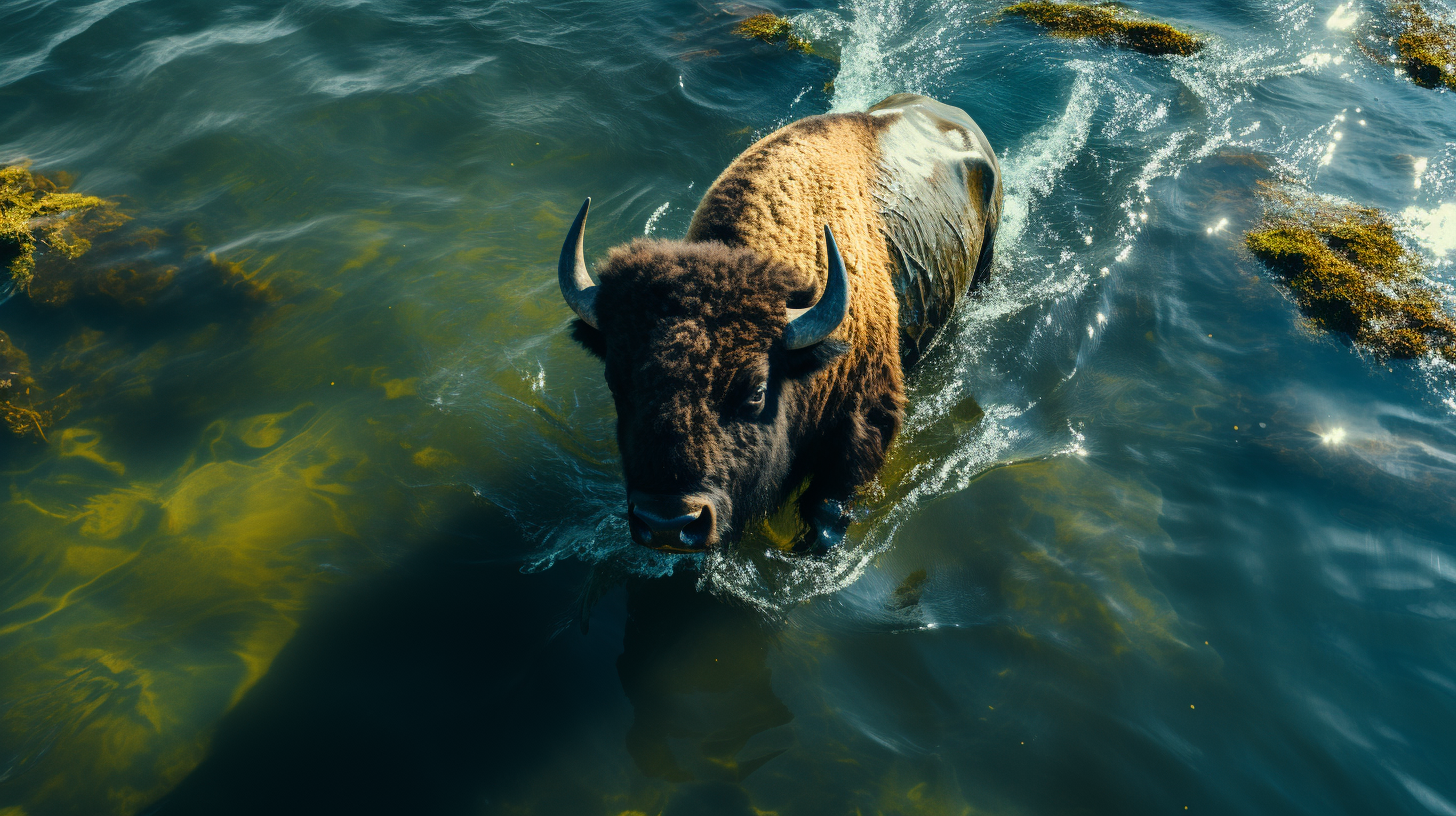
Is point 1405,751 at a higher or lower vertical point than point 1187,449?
lower

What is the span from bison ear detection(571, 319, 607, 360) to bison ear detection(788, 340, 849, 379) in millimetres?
1079

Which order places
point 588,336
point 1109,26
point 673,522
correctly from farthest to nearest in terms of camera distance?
point 1109,26, point 588,336, point 673,522

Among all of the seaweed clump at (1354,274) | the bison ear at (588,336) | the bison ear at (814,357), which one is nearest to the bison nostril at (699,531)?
the bison ear at (814,357)

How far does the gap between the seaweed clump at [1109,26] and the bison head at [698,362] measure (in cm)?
1064

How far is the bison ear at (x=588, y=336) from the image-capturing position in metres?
3.97

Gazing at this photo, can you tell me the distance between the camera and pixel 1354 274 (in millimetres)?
7160

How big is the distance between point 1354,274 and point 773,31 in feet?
27.7

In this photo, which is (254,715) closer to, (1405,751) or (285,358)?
(285,358)

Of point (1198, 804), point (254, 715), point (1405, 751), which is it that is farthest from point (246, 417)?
point (1405, 751)

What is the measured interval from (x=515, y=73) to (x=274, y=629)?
7982 mm

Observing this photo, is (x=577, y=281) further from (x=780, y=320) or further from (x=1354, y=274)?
(x=1354, y=274)

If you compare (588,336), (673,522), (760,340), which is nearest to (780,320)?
(760,340)

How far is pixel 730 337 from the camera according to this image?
3.51 meters

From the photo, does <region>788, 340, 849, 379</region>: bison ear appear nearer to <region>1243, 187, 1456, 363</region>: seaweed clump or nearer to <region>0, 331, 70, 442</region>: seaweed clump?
<region>0, 331, 70, 442</region>: seaweed clump
